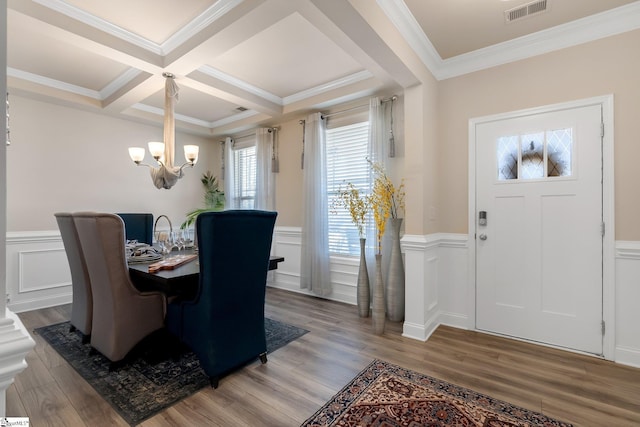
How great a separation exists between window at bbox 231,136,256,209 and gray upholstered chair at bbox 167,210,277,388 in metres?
2.91

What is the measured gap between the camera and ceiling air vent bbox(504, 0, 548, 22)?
2205 millimetres

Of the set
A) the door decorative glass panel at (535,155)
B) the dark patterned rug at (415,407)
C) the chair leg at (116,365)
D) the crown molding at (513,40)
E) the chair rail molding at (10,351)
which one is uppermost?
the crown molding at (513,40)

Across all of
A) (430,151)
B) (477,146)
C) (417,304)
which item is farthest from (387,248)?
(477,146)

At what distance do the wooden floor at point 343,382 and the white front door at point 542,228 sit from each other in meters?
0.24

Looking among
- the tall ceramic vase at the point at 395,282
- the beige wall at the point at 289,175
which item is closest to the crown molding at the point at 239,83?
the beige wall at the point at 289,175

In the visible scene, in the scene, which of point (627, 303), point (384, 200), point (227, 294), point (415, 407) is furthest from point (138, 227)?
point (627, 303)

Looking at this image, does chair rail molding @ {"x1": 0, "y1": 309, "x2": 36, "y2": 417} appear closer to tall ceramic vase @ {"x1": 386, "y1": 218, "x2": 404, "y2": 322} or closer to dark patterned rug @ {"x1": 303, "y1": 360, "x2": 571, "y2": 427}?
dark patterned rug @ {"x1": 303, "y1": 360, "x2": 571, "y2": 427}

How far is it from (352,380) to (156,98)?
4194mm

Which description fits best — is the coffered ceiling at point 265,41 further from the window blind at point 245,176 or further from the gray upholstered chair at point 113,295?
the gray upholstered chair at point 113,295

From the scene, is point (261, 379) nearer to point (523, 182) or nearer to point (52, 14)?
point (523, 182)

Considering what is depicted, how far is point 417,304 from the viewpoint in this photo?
2775 millimetres

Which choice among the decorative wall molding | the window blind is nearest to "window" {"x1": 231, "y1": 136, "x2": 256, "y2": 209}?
the window blind

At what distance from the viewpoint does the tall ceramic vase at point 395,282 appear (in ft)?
10.4

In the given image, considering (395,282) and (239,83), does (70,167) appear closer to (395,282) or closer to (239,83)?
(239,83)
